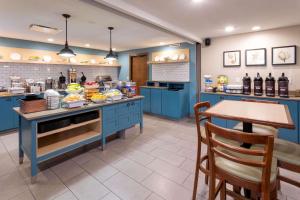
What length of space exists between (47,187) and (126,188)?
943mm

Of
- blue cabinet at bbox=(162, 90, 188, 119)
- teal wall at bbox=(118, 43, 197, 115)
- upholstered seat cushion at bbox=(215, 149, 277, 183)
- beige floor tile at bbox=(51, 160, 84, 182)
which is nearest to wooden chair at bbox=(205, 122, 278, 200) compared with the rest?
upholstered seat cushion at bbox=(215, 149, 277, 183)

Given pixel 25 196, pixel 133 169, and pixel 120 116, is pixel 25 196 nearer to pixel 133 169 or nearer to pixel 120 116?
pixel 133 169

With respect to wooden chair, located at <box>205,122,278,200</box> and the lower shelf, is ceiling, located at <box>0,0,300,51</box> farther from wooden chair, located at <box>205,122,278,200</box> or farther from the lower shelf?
wooden chair, located at <box>205,122,278,200</box>

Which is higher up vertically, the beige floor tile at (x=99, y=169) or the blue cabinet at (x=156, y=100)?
the blue cabinet at (x=156, y=100)

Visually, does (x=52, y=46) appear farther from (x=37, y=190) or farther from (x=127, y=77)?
(x=37, y=190)

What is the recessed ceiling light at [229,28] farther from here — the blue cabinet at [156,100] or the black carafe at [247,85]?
the blue cabinet at [156,100]

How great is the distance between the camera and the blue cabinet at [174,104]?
488cm

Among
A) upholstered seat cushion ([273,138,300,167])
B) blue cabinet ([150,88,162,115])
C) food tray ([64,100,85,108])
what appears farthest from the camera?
blue cabinet ([150,88,162,115])

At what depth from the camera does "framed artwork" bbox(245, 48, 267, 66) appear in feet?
13.0

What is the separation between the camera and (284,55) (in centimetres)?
371

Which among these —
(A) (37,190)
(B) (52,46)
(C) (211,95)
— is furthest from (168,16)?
(B) (52,46)

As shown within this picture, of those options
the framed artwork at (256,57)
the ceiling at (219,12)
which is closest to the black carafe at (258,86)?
the framed artwork at (256,57)

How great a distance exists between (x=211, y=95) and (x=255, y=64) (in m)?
1.24

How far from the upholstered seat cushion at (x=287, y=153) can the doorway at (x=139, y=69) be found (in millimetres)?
5181
